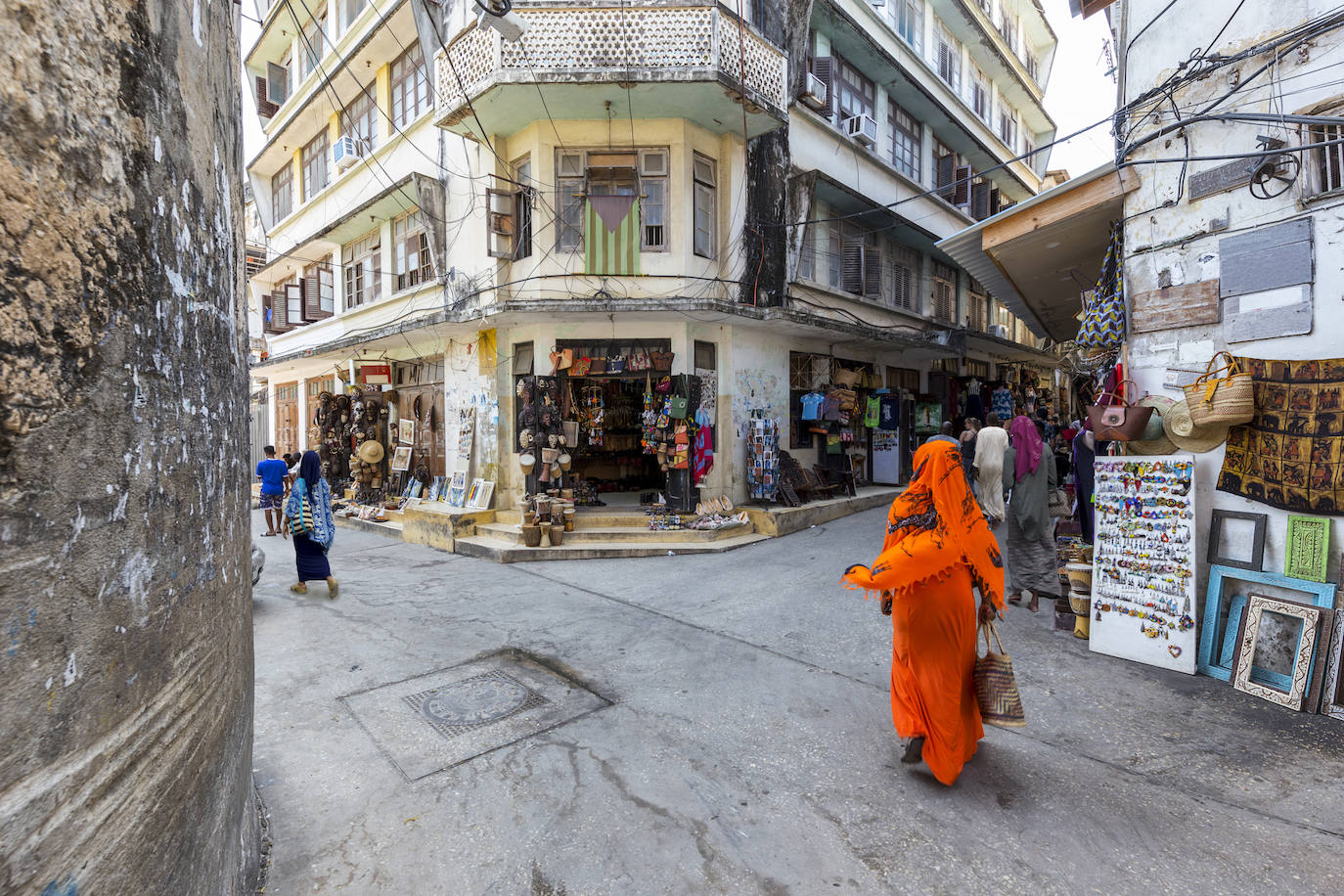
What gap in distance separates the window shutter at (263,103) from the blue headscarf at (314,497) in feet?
49.3

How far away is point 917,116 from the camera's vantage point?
1497 centimetres

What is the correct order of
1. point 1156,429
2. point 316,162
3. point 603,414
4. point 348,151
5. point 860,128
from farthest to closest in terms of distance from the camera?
point 316,162 < point 348,151 < point 860,128 < point 603,414 < point 1156,429

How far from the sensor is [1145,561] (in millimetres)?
4613

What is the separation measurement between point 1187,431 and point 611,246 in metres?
7.62

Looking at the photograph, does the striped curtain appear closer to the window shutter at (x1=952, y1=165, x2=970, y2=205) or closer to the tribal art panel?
the tribal art panel

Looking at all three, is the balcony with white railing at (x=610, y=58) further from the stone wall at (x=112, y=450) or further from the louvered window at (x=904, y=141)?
the stone wall at (x=112, y=450)

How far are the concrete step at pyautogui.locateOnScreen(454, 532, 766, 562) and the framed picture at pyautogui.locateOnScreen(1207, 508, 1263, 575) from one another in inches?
220

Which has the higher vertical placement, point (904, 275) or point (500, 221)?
point (904, 275)

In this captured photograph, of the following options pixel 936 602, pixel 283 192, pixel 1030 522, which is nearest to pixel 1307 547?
pixel 1030 522

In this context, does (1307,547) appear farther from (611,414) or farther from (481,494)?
(611,414)

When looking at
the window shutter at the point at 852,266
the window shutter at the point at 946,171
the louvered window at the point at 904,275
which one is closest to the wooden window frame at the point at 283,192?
the window shutter at the point at 852,266

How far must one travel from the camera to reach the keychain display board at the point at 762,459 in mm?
10469

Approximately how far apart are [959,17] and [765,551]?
1496 centimetres

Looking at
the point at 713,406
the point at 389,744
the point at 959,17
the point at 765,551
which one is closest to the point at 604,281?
the point at 713,406
